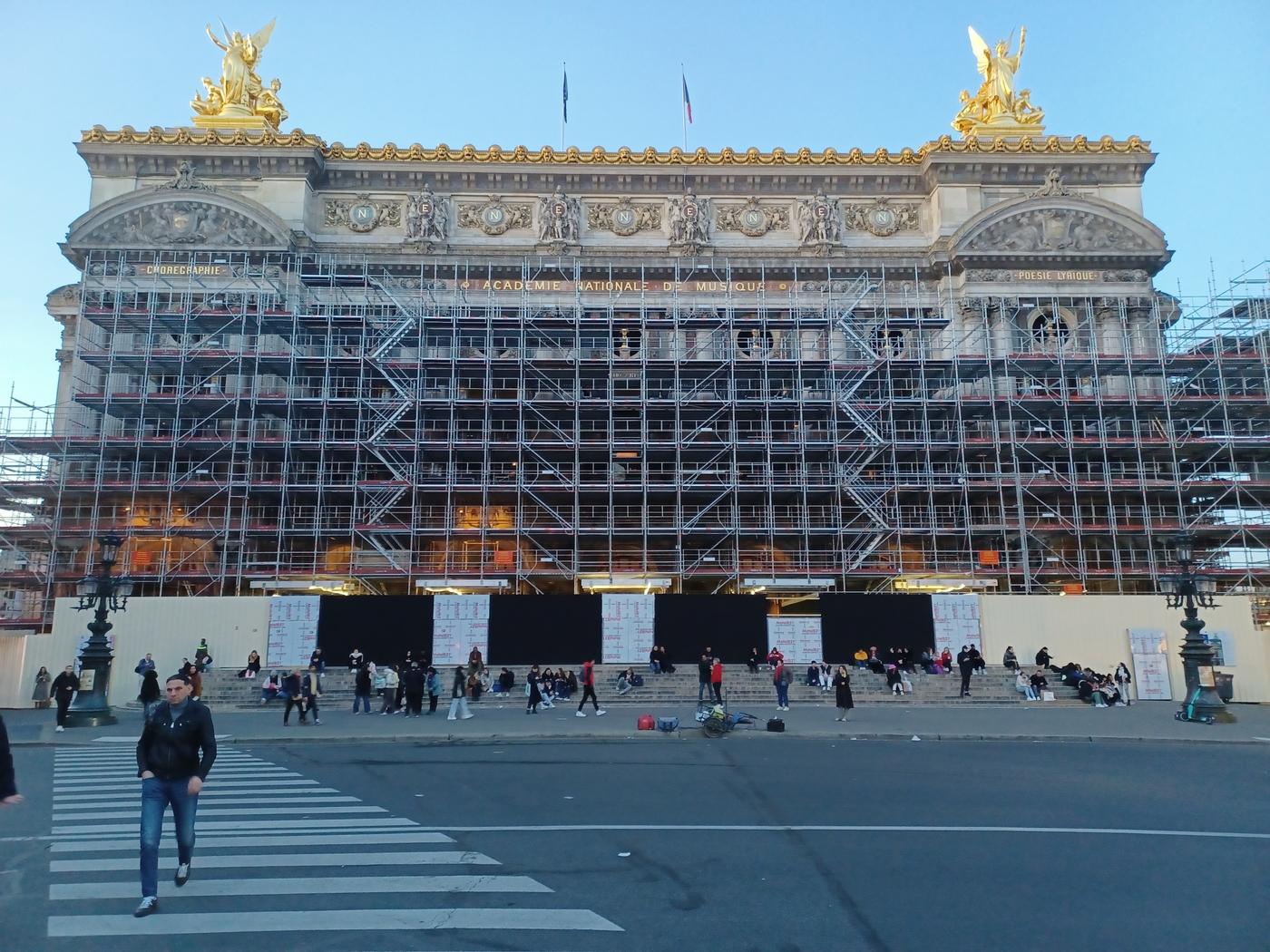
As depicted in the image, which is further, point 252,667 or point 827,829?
point 252,667

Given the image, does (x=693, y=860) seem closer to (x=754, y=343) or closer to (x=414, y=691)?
(x=414, y=691)

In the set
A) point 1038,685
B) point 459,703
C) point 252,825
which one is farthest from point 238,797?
point 1038,685

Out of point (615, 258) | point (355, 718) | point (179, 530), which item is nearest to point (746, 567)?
point (615, 258)

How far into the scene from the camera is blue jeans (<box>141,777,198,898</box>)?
7480 millimetres

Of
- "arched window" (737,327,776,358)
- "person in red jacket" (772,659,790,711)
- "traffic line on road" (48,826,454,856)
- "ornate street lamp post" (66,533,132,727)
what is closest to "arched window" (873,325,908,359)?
"arched window" (737,327,776,358)

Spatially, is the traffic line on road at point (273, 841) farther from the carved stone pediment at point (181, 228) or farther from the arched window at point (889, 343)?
the carved stone pediment at point (181, 228)

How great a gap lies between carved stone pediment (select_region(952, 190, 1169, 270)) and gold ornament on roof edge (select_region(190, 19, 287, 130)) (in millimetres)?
34906

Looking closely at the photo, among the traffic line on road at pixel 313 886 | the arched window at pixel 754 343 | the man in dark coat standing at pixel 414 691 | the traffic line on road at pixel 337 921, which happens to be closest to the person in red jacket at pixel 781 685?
the man in dark coat standing at pixel 414 691

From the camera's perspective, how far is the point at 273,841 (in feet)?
32.5

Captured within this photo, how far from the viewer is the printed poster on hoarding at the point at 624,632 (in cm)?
3375

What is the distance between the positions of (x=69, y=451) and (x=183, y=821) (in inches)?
1512

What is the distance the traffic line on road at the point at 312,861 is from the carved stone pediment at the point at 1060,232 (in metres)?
42.2

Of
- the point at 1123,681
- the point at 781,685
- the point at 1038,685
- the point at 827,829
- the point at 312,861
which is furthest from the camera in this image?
the point at 1123,681

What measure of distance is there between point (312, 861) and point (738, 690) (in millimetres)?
22737
